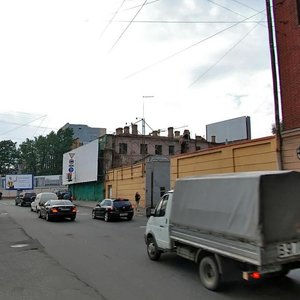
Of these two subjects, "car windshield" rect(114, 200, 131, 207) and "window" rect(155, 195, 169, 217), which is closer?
"window" rect(155, 195, 169, 217)

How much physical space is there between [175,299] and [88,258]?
4.92 meters

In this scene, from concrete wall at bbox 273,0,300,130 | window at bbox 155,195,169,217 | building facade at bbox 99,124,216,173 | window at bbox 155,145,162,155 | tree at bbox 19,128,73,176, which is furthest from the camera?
tree at bbox 19,128,73,176

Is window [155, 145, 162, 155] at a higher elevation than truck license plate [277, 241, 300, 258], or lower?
higher

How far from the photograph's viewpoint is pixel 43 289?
7.89 metres

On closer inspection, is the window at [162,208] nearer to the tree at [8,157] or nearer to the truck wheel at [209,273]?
the truck wheel at [209,273]

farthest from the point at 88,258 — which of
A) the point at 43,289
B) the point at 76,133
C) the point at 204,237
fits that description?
the point at 76,133

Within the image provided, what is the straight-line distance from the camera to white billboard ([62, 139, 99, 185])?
52.9 meters

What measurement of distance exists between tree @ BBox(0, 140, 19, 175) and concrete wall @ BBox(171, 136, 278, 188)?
4145 inches

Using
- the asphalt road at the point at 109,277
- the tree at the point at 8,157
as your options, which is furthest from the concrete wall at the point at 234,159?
the tree at the point at 8,157

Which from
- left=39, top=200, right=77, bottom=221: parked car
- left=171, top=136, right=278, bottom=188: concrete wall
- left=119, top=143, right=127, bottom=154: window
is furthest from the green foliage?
left=171, top=136, right=278, bottom=188: concrete wall

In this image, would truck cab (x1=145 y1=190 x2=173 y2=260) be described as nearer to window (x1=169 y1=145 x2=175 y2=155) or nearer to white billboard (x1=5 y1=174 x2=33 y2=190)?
window (x1=169 y1=145 x2=175 y2=155)

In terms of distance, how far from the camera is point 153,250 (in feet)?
35.3

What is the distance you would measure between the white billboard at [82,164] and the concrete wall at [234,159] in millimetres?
27775

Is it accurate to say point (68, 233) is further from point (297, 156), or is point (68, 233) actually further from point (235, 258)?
point (235, 258)
